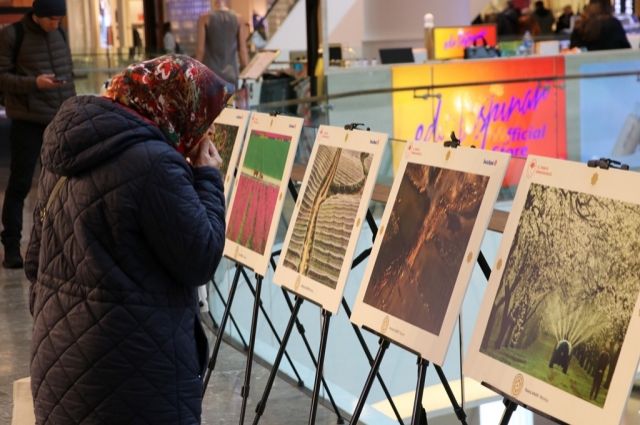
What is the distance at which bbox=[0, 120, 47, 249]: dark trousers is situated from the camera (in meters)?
6.87

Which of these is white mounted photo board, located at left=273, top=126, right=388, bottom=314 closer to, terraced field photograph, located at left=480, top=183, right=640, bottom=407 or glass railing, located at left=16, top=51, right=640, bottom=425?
terraced field photograph, located at left=480, top=183, right=640, bottom=407

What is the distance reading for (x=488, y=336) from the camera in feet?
8.88

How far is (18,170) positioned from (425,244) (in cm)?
445

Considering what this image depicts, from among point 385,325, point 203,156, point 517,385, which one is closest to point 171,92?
point 203,156

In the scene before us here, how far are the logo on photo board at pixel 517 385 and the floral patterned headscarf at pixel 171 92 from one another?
91cm

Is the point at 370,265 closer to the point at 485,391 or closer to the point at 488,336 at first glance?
the point at 488,336

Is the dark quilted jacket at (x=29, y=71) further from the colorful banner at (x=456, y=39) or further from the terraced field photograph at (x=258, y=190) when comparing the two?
the colorful banner at (x=456, y=39)

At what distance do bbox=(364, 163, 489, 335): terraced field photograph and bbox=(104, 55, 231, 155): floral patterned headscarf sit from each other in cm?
66

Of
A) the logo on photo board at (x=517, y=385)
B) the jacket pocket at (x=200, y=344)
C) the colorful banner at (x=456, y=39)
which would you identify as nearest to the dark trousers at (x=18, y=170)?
the jacket pocket at (x=200, y=344)

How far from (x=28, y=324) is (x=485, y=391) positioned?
2464mm

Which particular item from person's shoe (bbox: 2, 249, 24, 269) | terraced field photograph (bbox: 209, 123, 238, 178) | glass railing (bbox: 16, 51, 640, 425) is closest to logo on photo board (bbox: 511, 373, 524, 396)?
terraced field photograph (bbox: 209, 123, 238, 178)

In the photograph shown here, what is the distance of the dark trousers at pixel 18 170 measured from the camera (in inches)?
271

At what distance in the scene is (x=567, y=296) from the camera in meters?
2.50

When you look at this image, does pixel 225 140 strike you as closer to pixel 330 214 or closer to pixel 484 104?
pixel 330 214
